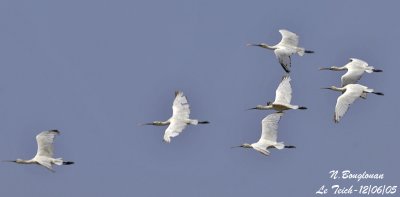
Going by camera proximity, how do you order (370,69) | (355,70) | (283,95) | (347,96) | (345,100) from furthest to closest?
(355,70), (370,69), (283,95), (347,96), (345,100)

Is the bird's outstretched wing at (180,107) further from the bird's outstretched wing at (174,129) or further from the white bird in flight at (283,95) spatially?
the white bird in flight at (283,95)

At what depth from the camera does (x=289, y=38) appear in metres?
77.2

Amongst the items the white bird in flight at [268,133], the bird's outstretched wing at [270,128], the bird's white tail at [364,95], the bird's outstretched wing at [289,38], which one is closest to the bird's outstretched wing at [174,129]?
the white bird in flight at [268,133]

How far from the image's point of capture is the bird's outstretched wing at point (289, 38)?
253 ft

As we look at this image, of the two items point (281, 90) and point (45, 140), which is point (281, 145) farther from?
point (45, 140)

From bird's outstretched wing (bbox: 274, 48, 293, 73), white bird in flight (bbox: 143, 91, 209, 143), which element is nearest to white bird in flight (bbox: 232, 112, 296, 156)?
bird's outstretched wing (bbox: 274, 48, 293, 73)

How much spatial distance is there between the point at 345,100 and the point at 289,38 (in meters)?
5.87

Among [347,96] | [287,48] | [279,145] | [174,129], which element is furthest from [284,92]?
[174,129]

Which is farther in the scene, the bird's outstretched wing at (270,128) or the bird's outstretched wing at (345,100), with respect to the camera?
the bird's outstretched wing at (270,128)

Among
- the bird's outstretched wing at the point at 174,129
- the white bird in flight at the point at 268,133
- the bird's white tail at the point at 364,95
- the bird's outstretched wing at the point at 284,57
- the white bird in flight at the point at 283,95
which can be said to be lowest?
the white bird in flight at the point at 268,133

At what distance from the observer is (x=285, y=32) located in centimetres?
7756

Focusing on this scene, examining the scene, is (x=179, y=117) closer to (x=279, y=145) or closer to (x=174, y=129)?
(x=174, y=129)

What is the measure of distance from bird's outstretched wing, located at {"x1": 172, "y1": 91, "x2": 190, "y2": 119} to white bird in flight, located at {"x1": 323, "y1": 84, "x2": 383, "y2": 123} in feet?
25.4

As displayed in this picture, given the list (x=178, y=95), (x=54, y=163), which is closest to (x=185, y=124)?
(x=178, y=95)
